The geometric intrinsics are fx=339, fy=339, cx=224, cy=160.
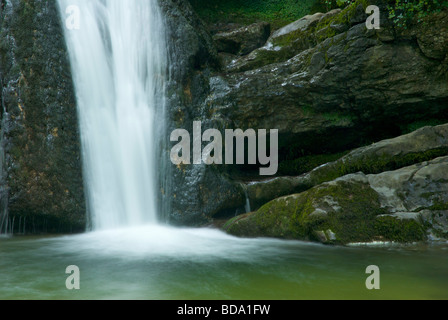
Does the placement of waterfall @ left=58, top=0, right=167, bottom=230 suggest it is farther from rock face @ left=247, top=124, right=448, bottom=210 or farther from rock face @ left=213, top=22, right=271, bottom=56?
rock face @ left=247, top=124, right=448, bottom=210

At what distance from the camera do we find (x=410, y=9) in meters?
6.59

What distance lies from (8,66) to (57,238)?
3.87 m

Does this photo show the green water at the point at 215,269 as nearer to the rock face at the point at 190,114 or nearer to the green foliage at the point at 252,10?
the rock face at the point at 190,114

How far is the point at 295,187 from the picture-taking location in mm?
7438

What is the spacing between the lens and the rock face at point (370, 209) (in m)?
5.31

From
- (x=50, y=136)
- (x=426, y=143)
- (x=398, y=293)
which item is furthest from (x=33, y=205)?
(x=426, y=143)

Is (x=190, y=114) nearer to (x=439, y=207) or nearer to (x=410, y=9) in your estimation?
(x=410, y=9)

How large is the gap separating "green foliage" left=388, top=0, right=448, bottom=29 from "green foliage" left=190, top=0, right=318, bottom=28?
550cm

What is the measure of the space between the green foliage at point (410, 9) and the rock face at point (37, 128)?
281 inches

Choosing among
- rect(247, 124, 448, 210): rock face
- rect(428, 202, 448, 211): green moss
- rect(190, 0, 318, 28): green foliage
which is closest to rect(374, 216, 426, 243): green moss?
rect(428, 202, 448, 211): green moss

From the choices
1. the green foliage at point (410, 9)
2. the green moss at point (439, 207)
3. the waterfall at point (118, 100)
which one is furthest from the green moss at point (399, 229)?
the waterfall at point (118, 100)
